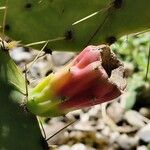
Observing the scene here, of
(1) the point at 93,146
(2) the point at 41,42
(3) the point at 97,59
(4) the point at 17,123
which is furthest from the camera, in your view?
(1) the point at 93,146

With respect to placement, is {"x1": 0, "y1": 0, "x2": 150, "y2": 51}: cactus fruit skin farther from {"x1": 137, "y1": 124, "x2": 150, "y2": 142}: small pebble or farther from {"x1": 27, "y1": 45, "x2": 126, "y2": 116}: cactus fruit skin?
{"x1": 137, "y1": 124, "x2": 150, "y2": 142}: small pebble

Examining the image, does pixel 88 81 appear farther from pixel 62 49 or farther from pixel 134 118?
pixel 134 118

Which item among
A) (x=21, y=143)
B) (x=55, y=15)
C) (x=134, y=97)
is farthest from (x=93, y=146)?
(x=21, y=143)

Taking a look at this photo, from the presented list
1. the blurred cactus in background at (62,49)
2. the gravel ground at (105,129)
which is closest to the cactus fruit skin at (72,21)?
the blurred cactus in background at (62,49)

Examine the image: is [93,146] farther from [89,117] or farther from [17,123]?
[17,123]

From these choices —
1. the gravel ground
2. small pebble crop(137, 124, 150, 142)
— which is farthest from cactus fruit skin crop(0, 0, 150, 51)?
small pebble crop(137, 124, 150, 142)

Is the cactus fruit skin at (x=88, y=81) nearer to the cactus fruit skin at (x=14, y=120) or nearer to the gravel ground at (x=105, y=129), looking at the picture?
the cactus fruit skin at (x=14, y=120)

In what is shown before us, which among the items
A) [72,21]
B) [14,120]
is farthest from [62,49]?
[14,120]
